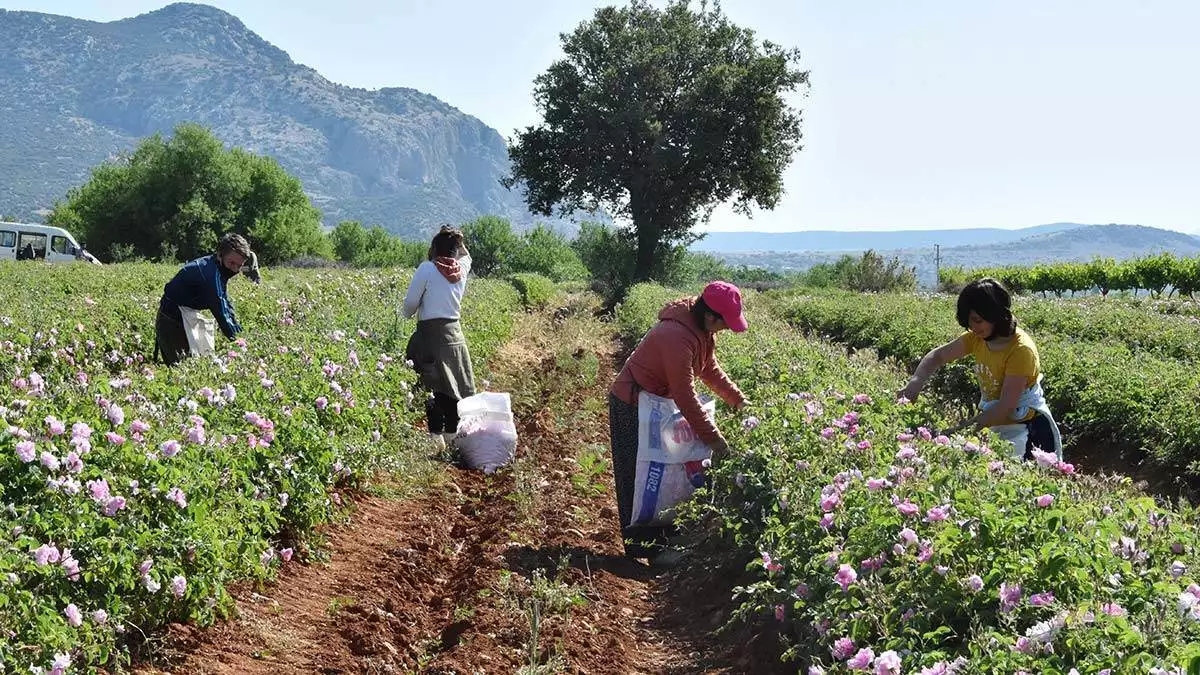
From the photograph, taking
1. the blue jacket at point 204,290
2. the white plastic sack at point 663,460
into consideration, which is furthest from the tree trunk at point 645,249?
the white plastic sack at point 663,460

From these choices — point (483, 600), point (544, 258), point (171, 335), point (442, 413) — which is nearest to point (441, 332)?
point (442, 413)

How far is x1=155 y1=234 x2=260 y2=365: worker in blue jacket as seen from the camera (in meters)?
7.58

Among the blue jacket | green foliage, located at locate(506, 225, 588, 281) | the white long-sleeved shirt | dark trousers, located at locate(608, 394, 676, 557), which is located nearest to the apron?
dark trousers, located at locate(608, 394, 676, 557)

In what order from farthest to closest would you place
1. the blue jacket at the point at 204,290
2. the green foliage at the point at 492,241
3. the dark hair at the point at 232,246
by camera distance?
the green foliage at the point at 492,241, the blue jacket at the point at 204,290, the dark hair at the point at 232,246

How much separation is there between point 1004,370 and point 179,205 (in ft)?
180

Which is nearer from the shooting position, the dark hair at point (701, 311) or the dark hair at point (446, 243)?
the dark hair at point (701, 311)

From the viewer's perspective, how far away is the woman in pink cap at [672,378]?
5484 millimetres

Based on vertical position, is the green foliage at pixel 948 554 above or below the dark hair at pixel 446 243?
below

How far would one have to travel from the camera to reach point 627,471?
5.96 meters

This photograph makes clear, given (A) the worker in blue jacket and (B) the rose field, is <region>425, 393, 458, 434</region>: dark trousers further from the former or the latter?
(A) the worker in blue jacket

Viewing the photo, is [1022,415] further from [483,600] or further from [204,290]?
[204,290]

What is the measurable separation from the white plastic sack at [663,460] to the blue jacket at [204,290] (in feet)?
12.6

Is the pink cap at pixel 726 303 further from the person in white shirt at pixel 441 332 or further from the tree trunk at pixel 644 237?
the tree trunk at pixel 644 237

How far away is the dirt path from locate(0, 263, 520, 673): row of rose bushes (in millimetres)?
237
